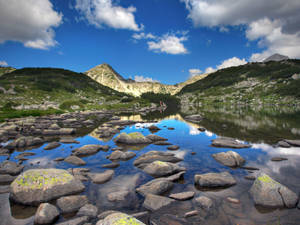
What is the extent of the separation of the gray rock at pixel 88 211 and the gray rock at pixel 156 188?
3.80 meters

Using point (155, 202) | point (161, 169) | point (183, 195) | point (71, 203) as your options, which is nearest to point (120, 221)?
point (155, 202)

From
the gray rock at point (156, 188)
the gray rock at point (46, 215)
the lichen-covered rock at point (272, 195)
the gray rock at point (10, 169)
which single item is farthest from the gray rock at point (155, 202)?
the gray rock at point (10, 169)

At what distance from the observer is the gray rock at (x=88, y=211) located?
36.8 feet

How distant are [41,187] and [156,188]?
873 centimetres

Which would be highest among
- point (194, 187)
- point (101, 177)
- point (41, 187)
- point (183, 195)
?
point (41, 187)

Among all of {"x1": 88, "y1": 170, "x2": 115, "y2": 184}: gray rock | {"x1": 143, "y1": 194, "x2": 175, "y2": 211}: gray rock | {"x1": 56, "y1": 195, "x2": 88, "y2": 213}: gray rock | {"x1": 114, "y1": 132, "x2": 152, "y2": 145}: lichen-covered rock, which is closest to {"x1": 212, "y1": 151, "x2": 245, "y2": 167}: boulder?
{"x1": 143, "y1": 194, "x2": 175, "y2": 211}: gray rock

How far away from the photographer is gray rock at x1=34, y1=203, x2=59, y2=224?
415 inches

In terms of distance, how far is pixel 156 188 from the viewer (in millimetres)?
14023

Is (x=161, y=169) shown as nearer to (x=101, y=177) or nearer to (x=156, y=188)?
(x=156, y=188)

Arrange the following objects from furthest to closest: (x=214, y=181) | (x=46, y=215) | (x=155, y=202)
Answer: (x=214, y=181), (x=155, y=202), (x=46, y=215)

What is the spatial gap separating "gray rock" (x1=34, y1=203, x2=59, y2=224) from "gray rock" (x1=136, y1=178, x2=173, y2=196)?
19.8 feet

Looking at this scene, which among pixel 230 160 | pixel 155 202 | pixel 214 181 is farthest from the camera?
pixel 230 160

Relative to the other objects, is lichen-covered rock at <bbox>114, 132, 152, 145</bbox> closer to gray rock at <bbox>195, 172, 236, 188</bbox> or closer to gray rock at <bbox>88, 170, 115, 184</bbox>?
gray rock at <bbox>88, 170, 115, 184</bbox>

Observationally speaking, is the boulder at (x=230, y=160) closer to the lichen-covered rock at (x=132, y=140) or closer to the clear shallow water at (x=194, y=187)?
the clear shallow water at (x=194, y=187)
